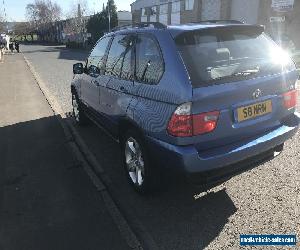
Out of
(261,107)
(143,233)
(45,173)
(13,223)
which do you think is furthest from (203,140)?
(45,173)

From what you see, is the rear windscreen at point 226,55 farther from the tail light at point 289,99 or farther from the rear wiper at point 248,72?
the tail light at point 289,99

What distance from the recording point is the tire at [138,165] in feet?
12.7

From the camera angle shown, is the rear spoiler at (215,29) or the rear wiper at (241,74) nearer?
the rear wiper at (241,74)

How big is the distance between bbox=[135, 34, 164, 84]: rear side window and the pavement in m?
1.54

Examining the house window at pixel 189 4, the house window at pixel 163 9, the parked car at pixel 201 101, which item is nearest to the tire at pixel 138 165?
the parked car at pixel 201 101

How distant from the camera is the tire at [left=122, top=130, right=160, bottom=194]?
3866mm

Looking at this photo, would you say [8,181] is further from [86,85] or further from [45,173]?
[86,85]

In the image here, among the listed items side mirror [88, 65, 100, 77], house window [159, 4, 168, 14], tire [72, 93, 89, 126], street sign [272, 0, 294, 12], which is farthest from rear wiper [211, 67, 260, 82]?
house window [159, 4, 168, 14]

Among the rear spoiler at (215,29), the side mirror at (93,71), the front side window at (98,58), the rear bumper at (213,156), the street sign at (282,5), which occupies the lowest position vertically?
the rear bumper at (213,156)

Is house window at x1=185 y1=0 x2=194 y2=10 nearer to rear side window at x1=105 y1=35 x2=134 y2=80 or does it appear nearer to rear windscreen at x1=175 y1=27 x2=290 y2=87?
rear side window at x1=105 y1=35 x2=134 y2=80

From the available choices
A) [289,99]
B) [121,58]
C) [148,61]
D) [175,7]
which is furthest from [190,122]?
[175,7]

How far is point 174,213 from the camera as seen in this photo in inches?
150

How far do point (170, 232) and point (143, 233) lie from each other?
10.4 inches

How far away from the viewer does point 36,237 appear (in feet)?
11.4
